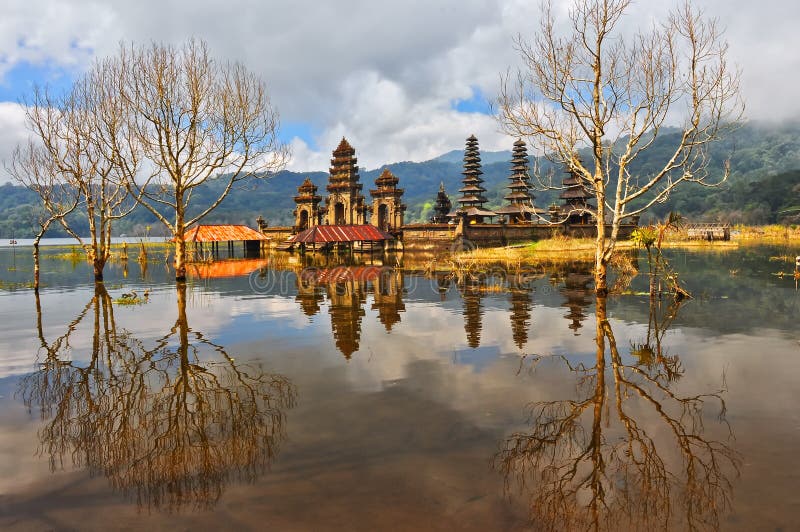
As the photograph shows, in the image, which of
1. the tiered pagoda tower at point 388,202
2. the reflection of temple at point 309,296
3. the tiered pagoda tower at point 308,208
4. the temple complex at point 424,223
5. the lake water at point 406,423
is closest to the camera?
the lake water at point 406,423

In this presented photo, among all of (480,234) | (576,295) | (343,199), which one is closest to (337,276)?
(576,295)

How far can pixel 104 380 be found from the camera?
8320 millimetres

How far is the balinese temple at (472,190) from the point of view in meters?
58.4

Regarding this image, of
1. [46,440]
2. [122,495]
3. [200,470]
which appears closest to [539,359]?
[200,470]

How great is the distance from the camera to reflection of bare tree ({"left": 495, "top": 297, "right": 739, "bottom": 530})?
426cm

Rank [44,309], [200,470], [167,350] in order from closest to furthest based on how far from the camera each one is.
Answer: [200,470], [167,350], [44,309]

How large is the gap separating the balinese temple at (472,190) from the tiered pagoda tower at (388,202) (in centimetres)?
777

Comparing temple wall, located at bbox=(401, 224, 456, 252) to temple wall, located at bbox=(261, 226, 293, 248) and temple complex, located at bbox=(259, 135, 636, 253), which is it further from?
temple wall, located at bbox=(261, 226, 293, 248)

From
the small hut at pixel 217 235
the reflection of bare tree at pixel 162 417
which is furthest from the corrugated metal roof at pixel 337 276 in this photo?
the small hut at pixel 217 235

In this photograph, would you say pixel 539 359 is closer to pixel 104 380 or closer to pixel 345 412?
pixel 345 412

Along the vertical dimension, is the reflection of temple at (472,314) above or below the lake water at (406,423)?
above

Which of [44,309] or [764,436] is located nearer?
[764,436]

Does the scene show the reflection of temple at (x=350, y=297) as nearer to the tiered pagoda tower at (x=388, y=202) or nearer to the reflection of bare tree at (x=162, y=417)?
the reflection of bare tree at (x=162, y=417)

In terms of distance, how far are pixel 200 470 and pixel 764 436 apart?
6595 mm
